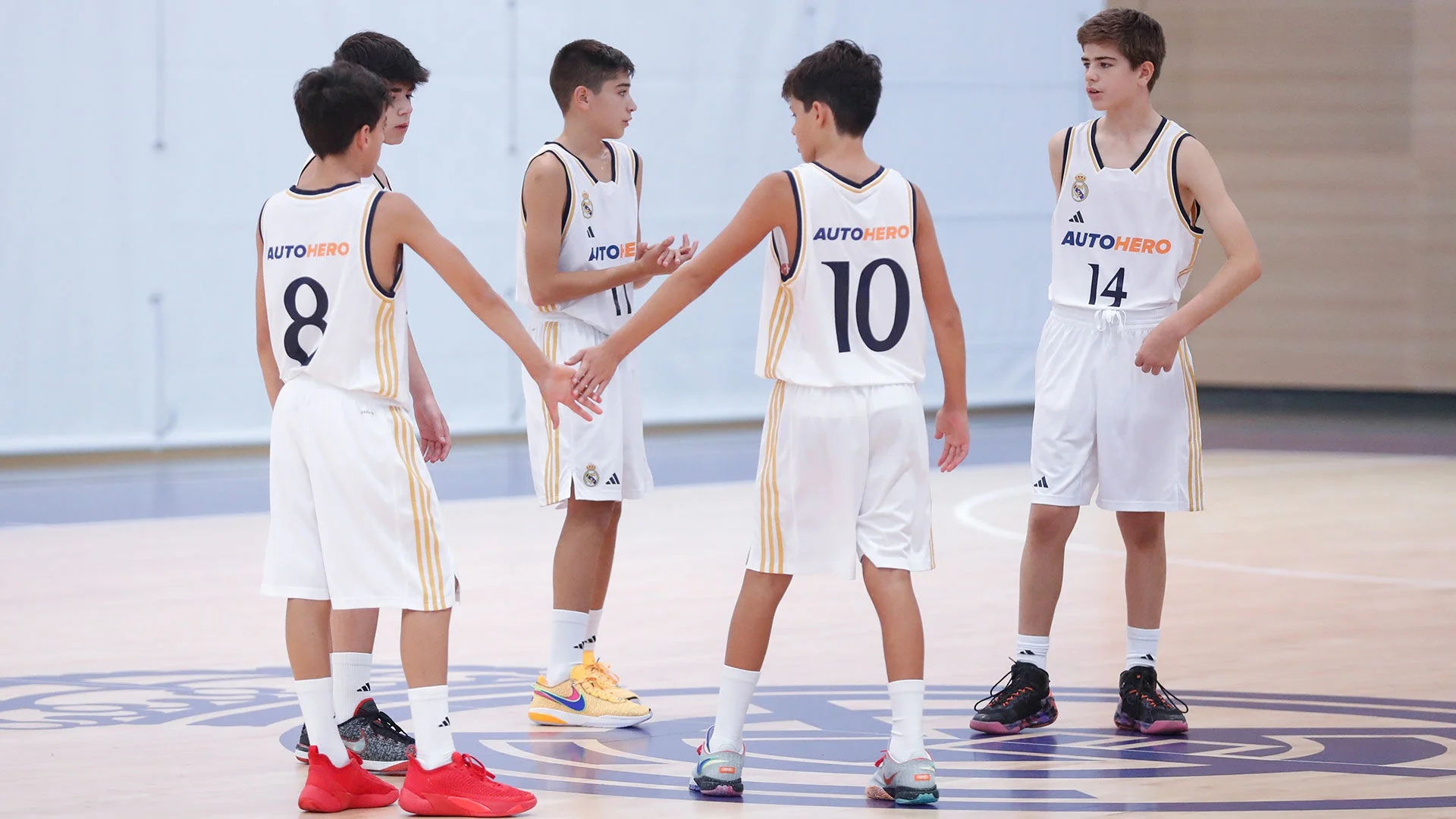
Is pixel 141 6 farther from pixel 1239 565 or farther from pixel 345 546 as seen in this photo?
pixel 345 546

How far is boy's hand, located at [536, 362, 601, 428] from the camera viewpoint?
403 centimetres

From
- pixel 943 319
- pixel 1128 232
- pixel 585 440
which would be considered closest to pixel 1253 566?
pixel 1128 232

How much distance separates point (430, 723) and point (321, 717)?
0.89 feet

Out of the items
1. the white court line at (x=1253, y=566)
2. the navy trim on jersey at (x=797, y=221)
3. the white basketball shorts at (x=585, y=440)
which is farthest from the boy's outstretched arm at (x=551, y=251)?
the white court line at (x=1253, y=566)

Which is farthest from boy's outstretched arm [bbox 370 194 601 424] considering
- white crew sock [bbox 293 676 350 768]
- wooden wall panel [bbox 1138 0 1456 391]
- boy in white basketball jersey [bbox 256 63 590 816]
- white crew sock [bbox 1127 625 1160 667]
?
wooden wall panel [bbox 1138 0 1456 391]

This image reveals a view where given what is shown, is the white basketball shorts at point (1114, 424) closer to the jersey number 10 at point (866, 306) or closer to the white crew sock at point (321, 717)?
the jersey number 10 at point (866, 306)

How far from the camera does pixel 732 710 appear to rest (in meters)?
3.97

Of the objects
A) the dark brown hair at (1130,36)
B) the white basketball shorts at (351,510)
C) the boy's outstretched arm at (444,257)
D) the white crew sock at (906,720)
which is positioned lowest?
the white crew sock at (906,720)

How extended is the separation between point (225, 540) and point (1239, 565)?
4353 millimetres

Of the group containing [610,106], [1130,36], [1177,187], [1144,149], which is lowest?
[1177,187]

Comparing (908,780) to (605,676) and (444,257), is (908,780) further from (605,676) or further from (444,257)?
(444,257)

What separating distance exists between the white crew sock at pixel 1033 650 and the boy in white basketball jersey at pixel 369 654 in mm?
1593

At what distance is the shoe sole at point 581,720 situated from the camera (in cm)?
468

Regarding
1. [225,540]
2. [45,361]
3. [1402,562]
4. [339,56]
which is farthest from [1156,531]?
[45,361]
